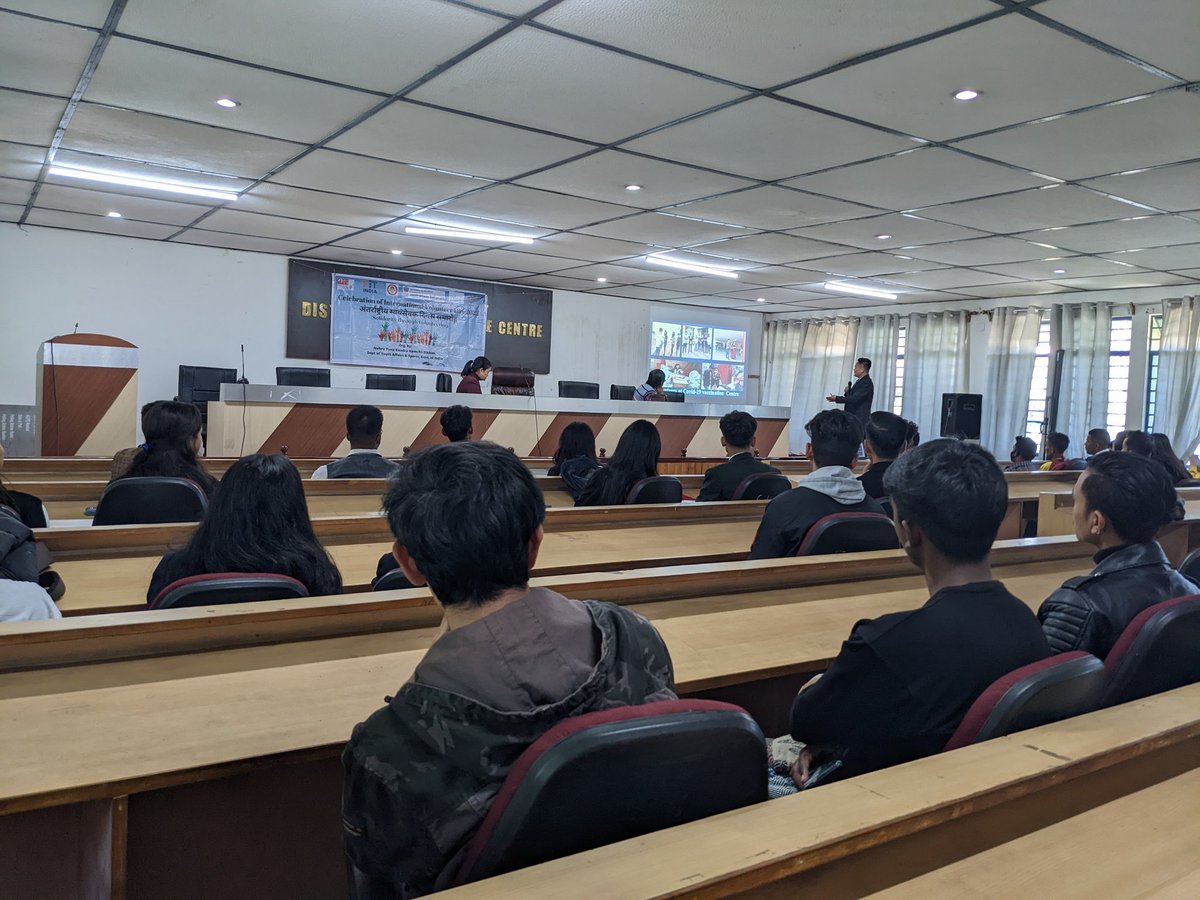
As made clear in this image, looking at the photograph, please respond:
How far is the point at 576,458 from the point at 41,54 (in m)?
2.95

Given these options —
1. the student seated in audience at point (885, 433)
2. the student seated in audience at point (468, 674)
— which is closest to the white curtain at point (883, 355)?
the student seated in audience at point (885, 433)

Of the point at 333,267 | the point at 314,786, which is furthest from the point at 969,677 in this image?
the point at 333,267

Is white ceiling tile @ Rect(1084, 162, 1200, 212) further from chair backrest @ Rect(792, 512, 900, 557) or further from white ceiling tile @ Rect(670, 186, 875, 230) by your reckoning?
chair backrest @ Rect(792, 512, 900, 557)

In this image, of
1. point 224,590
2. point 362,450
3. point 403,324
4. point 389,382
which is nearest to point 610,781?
point 224,590

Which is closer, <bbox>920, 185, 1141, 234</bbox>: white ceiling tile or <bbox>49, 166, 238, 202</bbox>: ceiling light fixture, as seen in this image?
<bbox>920, 185, 1141, 234</bbox>: white ceiling tile

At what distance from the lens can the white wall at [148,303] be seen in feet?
25.3

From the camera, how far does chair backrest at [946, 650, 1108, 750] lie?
1.17 metres

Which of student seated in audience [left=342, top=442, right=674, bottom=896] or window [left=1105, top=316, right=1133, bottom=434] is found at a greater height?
window [left=1105, top=316, right=1133, bottom=434]

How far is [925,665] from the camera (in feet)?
4.10

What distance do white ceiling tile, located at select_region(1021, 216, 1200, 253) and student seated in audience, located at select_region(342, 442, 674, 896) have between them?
21.0ft

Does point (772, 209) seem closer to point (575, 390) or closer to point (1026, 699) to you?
point (575, 390)

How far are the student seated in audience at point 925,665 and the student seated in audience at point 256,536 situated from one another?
3.80ft

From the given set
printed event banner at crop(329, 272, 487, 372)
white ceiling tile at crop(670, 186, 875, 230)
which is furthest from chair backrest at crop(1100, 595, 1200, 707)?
printed event banner at crop(329, 272, 487, 372)

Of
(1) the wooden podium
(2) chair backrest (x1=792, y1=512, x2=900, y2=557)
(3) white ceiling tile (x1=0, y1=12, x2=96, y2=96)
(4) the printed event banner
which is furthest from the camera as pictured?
(4) the printed event banner
